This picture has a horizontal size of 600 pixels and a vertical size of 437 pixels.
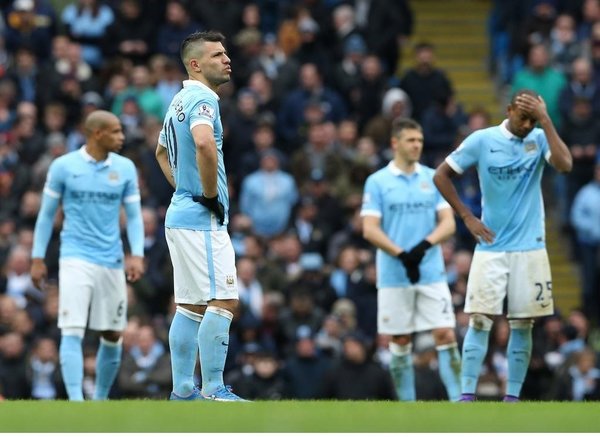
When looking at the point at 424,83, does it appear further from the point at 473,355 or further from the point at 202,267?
the point at 202,267

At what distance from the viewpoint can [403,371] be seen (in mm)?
16375

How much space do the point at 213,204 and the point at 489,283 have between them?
3.00 m

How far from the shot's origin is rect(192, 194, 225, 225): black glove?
1291 centimetres

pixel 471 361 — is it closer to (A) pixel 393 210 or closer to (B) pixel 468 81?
(A) pixel 393 210

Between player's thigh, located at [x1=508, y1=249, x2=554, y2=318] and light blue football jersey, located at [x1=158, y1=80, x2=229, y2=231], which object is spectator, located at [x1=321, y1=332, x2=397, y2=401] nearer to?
player's thigh, located at [x1=508, y1=249, x2=554, y2=318]

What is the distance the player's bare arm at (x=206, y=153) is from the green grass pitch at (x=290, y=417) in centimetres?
172

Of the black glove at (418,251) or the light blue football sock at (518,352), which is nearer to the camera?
the light blue football sock at (518,352)

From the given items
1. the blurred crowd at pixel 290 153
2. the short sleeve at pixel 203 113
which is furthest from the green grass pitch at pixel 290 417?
the blurred crowd at pixel 290 153

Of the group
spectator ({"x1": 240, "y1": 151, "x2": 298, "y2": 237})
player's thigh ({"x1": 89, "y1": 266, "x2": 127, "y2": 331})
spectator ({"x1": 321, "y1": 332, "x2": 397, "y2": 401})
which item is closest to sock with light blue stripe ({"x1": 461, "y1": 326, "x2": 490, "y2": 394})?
player's thigh ({"x1": 89, "y1": 266, "x2": 127, "y2": 331})

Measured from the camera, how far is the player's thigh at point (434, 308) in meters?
16.3

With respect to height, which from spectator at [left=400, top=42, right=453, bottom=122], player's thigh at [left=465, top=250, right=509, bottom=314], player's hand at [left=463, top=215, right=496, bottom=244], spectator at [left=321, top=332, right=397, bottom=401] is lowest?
spectator at [left=321, top=332, right=397, bottom=401]

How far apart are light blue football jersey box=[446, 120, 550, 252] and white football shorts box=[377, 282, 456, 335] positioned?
1617mm

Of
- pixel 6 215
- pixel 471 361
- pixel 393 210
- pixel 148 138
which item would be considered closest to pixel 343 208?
pixel 148 138

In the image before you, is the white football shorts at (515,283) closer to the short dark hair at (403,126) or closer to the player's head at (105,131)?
the short dark hair at (403,126)
